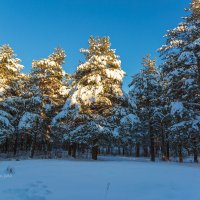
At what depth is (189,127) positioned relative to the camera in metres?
14.0

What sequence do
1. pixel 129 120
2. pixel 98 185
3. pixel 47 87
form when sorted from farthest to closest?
pixel 47 87, pixel 129 120, pixel 98 185

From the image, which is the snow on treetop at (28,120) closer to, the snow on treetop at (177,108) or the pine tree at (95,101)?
the pine tree at (95,101)

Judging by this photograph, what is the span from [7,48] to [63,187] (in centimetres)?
2015

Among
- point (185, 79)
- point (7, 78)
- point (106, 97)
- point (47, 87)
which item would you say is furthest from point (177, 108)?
point (7, 78)

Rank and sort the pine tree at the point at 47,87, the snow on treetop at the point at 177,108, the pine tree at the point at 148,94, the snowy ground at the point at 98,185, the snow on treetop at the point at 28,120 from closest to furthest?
the snowy ground at the point at 98,185
the snow on treetop at the point at 177,108
the snow on treetop at the point at 28,120
the pine tree at the point at 47,87
the pine tree at the point at 148,94

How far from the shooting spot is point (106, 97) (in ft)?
66.7

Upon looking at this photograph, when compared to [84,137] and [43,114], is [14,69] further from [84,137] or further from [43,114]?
[84,137]

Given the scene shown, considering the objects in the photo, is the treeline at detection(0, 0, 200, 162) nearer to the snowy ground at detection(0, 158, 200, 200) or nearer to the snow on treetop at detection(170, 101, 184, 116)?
the snow on treetop at detection(170, 101, 184, 116)

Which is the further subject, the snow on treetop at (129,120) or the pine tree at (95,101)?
the pine tree at (95,101)

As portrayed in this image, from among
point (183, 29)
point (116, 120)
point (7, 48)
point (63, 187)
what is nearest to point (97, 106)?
point (116, 120)

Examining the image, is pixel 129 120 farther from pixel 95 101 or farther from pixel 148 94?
pixel 148 94

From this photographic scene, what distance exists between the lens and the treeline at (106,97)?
49.8 ft

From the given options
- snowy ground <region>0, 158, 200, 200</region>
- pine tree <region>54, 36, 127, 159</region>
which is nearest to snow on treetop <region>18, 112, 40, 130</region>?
pine tree <region>54, 36, 127, 159</region>

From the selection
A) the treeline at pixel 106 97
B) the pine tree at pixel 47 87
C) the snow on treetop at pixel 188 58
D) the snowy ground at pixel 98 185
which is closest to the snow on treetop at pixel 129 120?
the treeline at pixel 106 97
